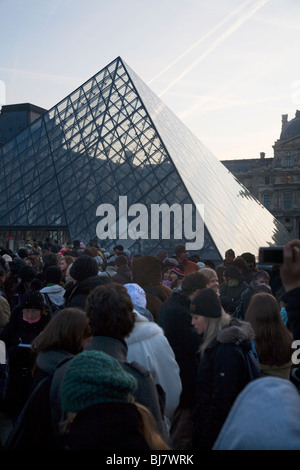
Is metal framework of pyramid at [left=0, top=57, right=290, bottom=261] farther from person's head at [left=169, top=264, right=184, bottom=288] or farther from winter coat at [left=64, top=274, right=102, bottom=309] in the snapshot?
winter coat at [left=64, top=274, right=102, bottom=309]

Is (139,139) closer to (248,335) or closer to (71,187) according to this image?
(71,187)

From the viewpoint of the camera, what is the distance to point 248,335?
8.87ft

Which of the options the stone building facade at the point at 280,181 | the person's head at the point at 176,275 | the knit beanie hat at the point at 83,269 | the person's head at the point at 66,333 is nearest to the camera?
the person's head at the point at 66,333

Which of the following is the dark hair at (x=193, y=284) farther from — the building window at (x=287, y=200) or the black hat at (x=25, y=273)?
the building window at (x=287, y=200)

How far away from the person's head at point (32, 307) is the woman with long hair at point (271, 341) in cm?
173

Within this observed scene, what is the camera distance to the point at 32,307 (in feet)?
12.5

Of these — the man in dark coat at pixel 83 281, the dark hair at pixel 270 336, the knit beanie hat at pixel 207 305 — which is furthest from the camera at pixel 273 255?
the man in dark coat at pixel 83 281

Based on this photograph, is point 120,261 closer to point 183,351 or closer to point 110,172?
point 183,351

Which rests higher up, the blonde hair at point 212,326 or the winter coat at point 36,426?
the blonde hair at point 212,326

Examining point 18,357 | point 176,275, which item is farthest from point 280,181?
point 18,357

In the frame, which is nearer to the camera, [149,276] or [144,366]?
[144,366]

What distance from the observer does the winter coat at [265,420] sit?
1.15m

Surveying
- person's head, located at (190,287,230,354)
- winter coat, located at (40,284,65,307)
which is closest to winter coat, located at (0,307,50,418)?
winter coat, located at (40,284,65,307)

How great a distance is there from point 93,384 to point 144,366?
1.14 metres
